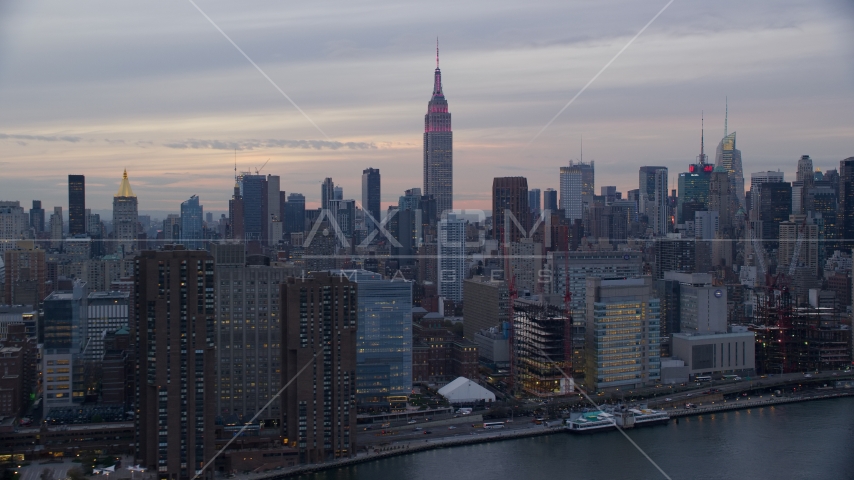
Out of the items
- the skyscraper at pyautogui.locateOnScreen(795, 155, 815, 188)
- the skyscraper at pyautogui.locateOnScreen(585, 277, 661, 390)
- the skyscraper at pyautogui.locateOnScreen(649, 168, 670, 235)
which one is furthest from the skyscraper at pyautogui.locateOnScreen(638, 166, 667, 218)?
the skyscraper at pyautogui.locateOnScreen(585, 277, 661, 390)

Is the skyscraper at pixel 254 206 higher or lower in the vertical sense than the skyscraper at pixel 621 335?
higher

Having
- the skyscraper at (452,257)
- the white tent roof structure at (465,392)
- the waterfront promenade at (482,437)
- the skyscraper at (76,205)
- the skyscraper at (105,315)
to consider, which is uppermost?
the skyscraper at (76,205)

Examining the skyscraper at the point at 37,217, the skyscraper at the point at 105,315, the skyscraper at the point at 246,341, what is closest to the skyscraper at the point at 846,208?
the skyscraper at the point at 246,341

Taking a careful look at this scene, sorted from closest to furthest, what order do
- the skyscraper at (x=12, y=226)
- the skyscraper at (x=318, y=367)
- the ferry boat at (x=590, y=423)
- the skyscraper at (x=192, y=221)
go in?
the skyscraper at (x=318, y=367) < the ferry boat at (x=590, y=423) < the skyscraper at (x=192, y=221) < the skyscraper at (x=12, y=226)

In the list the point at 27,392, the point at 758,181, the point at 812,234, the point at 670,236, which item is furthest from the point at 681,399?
the point at 758,181

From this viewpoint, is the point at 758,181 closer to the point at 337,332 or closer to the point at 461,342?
the point at 461,342

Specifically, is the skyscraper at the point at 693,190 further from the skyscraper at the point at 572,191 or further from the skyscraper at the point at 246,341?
the skyscraper at the point at 246,341
